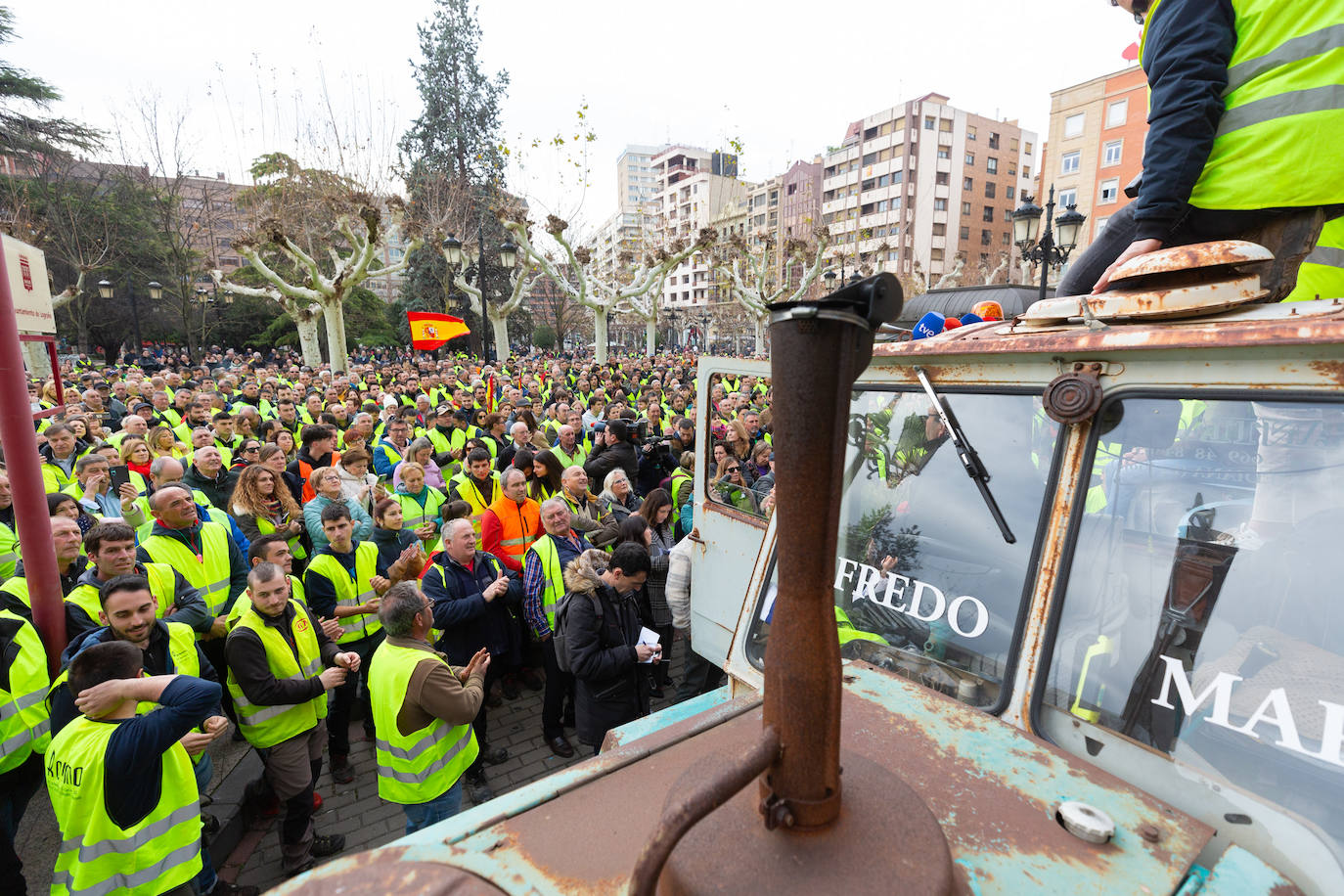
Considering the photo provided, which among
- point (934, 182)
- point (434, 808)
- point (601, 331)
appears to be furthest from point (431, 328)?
point (934, 182)

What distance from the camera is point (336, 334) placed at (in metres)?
20.3

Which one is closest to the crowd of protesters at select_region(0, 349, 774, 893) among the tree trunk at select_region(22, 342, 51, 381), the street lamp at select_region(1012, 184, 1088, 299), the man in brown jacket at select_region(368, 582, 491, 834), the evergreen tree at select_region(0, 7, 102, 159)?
the man in brown jacket at select_region(368, 582, 491, 834)

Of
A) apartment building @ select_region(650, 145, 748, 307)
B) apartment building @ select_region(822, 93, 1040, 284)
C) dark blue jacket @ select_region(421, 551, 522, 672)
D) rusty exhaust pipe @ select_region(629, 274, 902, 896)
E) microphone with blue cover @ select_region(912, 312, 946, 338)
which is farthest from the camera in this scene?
apartment building @ select_region(650, 145, 748, 307)

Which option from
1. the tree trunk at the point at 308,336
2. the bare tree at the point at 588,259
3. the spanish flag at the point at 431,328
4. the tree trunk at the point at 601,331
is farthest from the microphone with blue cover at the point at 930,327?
the tree trunk at the point at 308,336

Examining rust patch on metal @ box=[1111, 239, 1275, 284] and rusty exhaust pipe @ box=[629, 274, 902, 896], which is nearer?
rusty exhaust pipe @ box=[629, 274, 902, 896]

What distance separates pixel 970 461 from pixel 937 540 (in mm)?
339

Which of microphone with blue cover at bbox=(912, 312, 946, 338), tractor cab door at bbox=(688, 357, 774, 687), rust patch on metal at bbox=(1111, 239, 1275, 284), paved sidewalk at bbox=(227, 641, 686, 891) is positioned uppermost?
rust patch on metal at bbox=(1111, 239, 1275, 284)

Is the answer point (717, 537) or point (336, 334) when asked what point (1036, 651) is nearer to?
point (717, 537)

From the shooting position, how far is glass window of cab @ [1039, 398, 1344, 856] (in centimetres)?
152

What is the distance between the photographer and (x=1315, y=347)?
5.03 ft

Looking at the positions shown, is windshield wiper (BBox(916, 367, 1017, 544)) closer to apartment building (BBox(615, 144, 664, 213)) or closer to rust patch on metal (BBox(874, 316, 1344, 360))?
rust patch on metal (BBox(874, 316, 1344, 360))

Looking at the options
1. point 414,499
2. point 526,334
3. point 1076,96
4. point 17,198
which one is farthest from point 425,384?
point 1076,96

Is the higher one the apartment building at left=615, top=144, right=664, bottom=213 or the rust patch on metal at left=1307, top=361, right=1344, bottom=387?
the apartment building at left=615, top=144, right=664, bottom=213

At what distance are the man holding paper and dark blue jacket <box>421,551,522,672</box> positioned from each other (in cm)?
92
